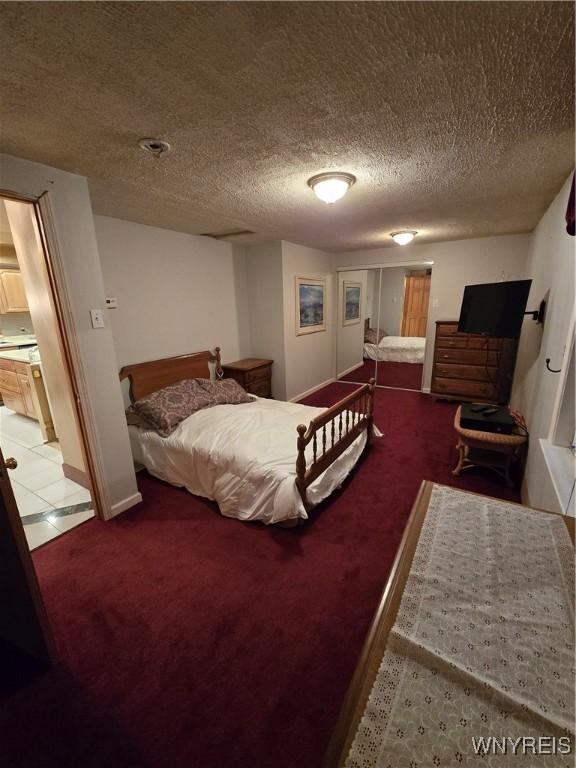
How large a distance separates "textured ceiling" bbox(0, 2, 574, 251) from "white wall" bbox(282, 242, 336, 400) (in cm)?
208

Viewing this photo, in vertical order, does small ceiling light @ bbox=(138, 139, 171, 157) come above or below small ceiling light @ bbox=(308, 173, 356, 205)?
above

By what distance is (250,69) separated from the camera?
109 centimetres

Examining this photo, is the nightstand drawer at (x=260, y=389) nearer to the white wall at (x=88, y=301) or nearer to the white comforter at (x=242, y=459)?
the white comforter at (x=242, y=459)

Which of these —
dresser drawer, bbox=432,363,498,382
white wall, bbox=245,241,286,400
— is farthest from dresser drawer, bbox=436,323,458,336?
white wall, bbox=245,241,286,400

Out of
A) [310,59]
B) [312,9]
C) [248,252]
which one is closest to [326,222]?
[248,252]

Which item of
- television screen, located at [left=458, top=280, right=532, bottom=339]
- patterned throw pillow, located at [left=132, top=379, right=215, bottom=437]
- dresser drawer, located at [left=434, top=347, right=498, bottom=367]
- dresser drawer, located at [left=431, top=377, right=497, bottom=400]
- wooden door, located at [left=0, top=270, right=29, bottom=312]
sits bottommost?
dresser drawer, located at [left=431, top=377, right=497, bottom=400]

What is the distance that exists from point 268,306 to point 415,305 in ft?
10.3

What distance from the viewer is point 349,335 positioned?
6109mm

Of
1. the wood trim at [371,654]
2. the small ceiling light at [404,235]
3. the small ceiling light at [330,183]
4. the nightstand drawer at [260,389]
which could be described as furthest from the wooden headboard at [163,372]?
the wood trim at [371,654]

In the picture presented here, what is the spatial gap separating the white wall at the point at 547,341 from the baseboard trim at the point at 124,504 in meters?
2.77

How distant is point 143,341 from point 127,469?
1357 millimetres

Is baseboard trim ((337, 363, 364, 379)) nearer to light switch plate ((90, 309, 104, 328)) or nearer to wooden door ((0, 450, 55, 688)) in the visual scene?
light switch plate ((90, 309, 104, 328))

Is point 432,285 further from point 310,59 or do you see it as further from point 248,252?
point 310,59

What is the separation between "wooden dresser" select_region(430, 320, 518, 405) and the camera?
13.3 feet
